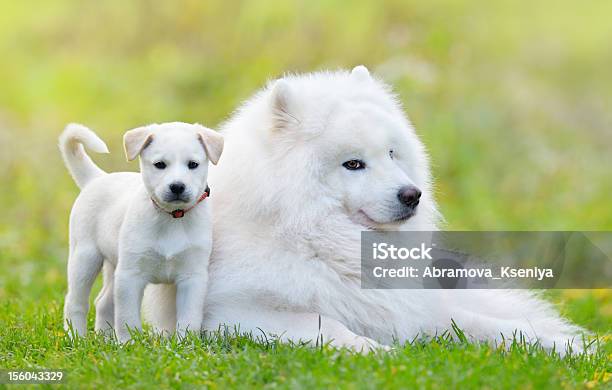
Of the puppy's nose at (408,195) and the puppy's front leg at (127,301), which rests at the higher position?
the puppy's nose at (408,195)

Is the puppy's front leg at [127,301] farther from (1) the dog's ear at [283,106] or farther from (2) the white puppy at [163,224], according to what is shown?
(1) the dog's ear at [283,106]

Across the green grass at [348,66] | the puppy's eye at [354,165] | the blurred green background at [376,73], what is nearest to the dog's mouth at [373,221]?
the puppy's eye at [354,165]

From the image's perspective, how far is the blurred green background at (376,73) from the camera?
34.7 feet

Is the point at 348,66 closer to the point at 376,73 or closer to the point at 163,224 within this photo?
the point at 376,73

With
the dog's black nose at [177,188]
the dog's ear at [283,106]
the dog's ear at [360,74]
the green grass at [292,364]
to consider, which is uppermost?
the dog's ear at [360,74]

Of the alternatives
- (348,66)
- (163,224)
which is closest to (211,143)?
(163,224)

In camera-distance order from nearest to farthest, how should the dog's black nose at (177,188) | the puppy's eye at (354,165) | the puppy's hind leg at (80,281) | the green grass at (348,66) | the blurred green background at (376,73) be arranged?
the dog's black nose at (177,188) < the puppy's eye at (354,165) < the puppy's hind leg at (80,281) < the green grass at (348,66) < the blurred green background at (376,73)

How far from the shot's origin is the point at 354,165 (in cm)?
441

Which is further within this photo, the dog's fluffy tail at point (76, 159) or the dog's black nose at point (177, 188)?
the dog's fluffy tail at point (76, 159)

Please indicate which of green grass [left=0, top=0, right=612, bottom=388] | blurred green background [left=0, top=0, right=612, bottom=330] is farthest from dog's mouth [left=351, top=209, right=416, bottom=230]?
blurred green background [left=0, top=0, right=612, bottom=330]

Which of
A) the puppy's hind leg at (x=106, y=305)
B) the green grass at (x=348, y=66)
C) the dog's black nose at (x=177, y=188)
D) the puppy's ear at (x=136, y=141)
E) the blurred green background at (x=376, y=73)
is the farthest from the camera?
the blurred green background at (x=376, y=73)

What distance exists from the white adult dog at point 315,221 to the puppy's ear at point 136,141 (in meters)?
0.62

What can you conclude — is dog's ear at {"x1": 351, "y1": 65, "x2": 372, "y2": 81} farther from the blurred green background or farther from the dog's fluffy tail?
the blurred green background

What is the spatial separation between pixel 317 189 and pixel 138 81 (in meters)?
8.67
